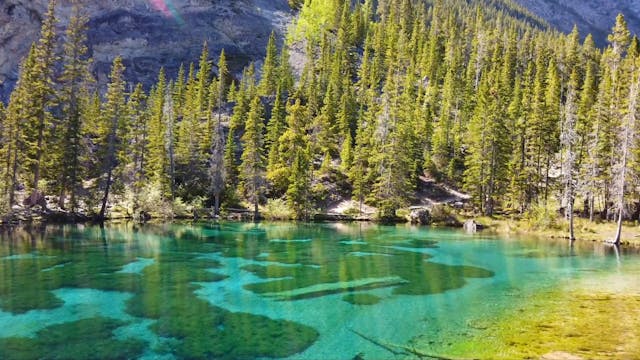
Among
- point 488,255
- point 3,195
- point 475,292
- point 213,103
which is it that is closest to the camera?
point 475,292

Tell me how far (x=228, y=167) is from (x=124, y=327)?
5257cm

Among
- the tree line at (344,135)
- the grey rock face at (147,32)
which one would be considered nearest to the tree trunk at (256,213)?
the tree line at (344,135)

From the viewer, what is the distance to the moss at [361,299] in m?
19.3

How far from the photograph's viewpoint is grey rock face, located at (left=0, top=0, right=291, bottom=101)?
104 metres

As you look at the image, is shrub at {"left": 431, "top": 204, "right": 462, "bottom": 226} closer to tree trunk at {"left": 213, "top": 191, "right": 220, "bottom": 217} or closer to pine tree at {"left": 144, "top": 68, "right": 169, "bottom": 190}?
tree trunk at {"left": 213, "top": 191, "right": 220, "bottom": 217}

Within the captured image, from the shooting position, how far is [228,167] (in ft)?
219

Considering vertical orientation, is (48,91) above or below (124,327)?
above

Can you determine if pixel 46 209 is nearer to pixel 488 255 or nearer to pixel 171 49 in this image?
pixel 488 255

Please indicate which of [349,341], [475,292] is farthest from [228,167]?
[349,341]

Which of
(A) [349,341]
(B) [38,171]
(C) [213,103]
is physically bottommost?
(A) [349,341]

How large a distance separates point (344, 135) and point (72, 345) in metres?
70.8

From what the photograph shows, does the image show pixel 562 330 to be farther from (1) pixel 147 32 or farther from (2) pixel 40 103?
(1) pixel 147 32

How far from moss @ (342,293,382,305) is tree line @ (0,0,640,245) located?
29326 mm

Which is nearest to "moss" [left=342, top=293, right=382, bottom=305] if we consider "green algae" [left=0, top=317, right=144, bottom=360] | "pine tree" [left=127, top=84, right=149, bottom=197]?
"green algae" [left=0, top=317, right=144, bottom=360]
